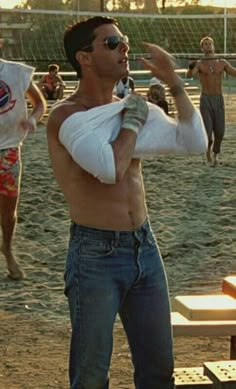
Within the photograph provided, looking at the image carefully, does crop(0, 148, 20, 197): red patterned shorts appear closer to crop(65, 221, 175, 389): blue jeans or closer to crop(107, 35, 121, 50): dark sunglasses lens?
crop(65, 221, 175, 389): blue jeans

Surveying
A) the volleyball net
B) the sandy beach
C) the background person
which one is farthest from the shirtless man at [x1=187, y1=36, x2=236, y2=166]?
the volleyball net

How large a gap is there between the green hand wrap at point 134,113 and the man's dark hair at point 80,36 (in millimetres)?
237

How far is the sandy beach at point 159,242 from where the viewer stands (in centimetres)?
495

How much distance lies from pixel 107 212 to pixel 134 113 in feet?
1.15

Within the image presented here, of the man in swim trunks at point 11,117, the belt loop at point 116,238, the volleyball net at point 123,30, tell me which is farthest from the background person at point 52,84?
the belt loop at point 116,238

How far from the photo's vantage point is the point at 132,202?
337 cm

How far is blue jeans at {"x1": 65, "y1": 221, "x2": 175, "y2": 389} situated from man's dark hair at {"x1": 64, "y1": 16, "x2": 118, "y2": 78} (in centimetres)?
61

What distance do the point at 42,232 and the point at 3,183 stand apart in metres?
2.16

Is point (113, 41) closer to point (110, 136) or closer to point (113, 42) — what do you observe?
point (113, 42)

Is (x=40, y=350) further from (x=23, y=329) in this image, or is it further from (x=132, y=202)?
(x=132, y=202)

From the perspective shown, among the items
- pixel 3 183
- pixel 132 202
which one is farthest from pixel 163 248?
pixel 132 202

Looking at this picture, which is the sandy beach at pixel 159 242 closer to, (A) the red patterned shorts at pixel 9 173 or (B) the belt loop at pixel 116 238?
(A) the red patterned shorts at pixel 9 173

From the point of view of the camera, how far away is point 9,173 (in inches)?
248

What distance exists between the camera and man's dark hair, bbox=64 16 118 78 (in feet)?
11.0
